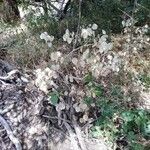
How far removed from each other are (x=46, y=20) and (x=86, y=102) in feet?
6.48

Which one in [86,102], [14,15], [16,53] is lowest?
[86,102]

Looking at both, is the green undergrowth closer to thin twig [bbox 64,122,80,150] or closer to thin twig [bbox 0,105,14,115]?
thin twig [bbox 64,122,80,150]

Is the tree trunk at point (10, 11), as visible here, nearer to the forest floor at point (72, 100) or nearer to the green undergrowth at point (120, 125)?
the forest floor at point (72, 100)

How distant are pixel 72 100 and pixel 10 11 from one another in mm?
2513

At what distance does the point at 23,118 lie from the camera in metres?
3.73

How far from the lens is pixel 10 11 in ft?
19.0

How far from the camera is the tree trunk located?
576cm

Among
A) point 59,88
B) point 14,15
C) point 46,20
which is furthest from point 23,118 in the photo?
point 14,15

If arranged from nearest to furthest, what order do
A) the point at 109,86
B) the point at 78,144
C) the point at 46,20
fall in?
1. the point at 78,144
2. the point at 109,86
3. the point at 46,20

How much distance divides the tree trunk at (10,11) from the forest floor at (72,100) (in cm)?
126

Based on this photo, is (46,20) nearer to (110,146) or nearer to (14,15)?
(14,15)

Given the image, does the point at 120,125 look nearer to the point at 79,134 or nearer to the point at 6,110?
the point at 79,134

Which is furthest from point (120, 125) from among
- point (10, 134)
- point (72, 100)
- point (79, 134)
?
point (10, 134)

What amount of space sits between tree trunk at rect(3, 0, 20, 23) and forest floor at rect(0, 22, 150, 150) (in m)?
1.26
